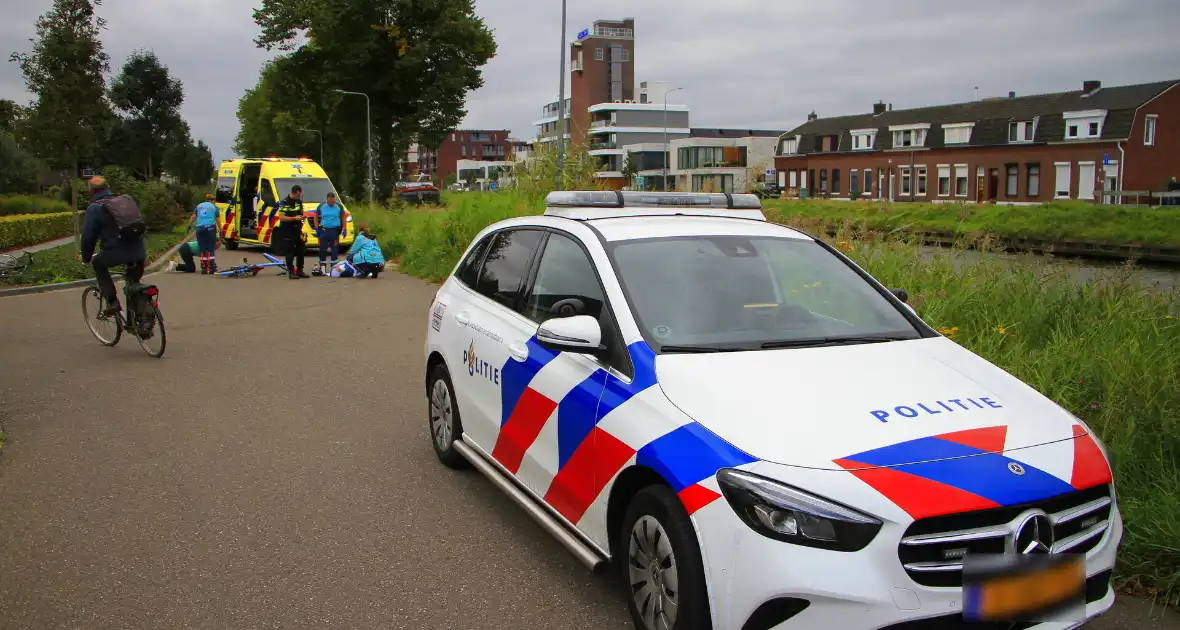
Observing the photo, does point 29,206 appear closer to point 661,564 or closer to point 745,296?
point 745,296

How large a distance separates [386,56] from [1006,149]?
39707 millimetres

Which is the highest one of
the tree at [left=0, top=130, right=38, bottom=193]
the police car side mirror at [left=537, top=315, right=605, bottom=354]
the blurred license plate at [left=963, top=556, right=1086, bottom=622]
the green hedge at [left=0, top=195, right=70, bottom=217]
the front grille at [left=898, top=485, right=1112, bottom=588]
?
the tree at [left=0, top=130, right=38, bottom=193]

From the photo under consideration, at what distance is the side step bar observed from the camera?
3.91m

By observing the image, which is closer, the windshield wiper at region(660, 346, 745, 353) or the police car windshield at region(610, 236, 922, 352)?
the windshield wiper at region(660, 346, 745, 353)

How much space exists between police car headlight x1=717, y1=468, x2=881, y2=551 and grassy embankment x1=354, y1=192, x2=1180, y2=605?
2055 mm

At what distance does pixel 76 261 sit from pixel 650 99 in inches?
4164

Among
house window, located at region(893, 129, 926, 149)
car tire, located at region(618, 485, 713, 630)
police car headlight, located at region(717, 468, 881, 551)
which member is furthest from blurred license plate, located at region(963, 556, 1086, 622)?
house window, located at region(893, 129, 926, 149)

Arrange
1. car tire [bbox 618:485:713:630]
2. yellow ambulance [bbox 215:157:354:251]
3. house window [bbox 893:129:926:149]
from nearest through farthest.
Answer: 1. car tire [bbox 618:485:713:630]
2. yellow ambulance [bbox 215:157:354:251]
3. house window [bbox 893:129:926:149]

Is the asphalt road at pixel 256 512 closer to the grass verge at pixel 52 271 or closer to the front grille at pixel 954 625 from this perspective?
the front grille at pixel 954 625

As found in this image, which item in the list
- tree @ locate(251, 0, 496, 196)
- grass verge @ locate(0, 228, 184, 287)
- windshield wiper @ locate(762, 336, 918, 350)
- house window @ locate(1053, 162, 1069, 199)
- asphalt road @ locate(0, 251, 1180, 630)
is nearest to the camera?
windshield wiper @ locate(762, 336, 918, 350)

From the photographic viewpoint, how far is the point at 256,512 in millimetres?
5289

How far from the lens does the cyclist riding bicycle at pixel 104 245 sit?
385 inches

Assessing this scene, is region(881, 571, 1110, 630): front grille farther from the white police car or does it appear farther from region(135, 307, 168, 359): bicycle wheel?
region(135, 307, 168, 359): bicycle wheel

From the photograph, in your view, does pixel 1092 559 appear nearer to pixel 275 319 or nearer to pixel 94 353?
pixel 94 353
